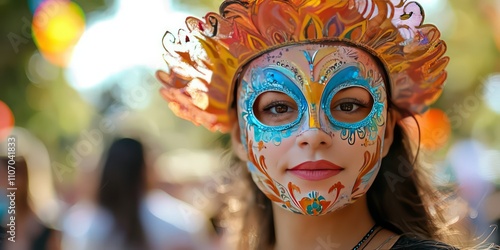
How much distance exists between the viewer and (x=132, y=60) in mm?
4602

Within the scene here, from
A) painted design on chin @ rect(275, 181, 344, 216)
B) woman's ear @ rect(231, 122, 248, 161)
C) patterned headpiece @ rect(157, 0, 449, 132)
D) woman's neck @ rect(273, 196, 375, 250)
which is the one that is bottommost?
woman's neck @ rect(273, 196, 375, 250)

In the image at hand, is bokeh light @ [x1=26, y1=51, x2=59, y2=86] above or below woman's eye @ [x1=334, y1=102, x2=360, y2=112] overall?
below

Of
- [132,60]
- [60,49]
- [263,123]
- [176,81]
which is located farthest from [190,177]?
[263,123]

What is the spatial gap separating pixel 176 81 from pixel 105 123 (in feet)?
6.43

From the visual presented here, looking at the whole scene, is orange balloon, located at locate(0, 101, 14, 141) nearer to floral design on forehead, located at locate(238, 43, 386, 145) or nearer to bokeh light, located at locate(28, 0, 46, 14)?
bokeh light, located at locate(28, 0, 46, 14)

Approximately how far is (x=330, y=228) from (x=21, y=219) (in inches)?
72.6

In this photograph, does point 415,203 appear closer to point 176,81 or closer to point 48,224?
point 176,81

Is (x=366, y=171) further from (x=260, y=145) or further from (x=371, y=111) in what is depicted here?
(x=260, y=145)

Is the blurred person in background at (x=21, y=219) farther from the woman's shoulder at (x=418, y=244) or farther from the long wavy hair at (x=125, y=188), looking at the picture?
the woman's shoulder at (x=418, y=244)

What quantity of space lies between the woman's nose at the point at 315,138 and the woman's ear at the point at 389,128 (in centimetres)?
30

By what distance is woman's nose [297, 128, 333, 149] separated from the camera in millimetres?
1963

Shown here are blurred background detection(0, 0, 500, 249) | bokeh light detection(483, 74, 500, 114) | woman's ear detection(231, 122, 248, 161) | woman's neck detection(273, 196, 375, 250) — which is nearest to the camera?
woman's neck detection(273, 196, 375, 250)

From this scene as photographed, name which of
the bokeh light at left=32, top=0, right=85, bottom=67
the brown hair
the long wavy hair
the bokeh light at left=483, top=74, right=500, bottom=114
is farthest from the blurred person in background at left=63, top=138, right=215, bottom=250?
the bokeh light at left=483, top=74, right=500, bottom=114

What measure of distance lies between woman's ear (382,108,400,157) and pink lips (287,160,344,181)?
272 millimetres
